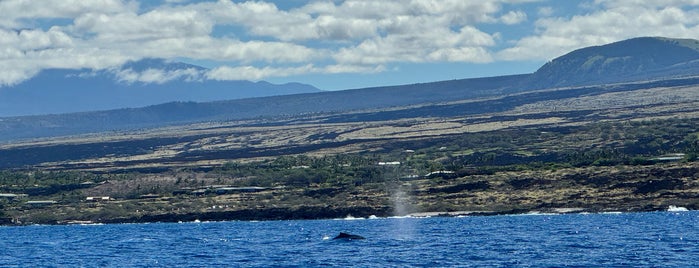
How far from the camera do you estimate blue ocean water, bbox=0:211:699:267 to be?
320ft

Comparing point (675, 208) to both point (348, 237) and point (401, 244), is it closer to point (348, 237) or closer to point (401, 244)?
point (348, 237)

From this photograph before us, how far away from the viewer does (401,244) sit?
115812 millimetres

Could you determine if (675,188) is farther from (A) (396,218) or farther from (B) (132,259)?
(B) (132,259)

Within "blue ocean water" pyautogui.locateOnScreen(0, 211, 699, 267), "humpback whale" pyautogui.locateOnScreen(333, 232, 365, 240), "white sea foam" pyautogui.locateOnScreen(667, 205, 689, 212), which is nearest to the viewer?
"blue ocean water" pyautogui.locateOnScreen(0, 211, 699, 267)

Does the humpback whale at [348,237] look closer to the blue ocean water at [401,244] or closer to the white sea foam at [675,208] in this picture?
the blue ocean water at [401,244]

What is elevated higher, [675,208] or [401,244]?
[401,244]

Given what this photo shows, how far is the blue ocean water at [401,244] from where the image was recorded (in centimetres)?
9769

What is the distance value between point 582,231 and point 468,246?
1939 centimetres

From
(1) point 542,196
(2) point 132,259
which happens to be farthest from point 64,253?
(1) point 542,196

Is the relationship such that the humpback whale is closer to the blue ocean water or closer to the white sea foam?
the blue ocean water

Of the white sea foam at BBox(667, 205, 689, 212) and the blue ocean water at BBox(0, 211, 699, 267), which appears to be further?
the white sea foam at BBox(667, 205, 689, 212)

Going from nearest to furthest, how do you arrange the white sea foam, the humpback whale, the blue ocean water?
1. the blue ocean water
2. the humpback whale
3. the white sea foam

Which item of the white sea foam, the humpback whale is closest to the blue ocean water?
the humpback whale

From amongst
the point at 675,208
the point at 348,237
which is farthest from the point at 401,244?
the point at 675,208
